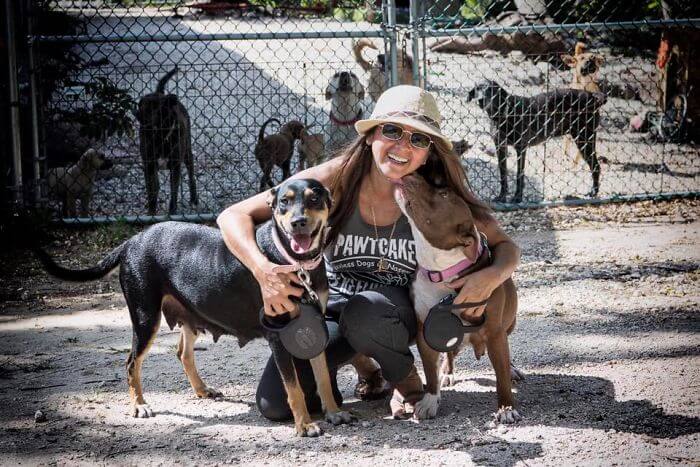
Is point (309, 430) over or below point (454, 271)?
below

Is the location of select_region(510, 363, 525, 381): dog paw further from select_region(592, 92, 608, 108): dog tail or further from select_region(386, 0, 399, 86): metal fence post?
select_region(592, 92, 608, 108): dog tail

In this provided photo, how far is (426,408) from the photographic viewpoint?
333 centimetres

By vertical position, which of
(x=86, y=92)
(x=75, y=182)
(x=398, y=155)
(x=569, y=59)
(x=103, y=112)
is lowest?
(x=75, y=182)

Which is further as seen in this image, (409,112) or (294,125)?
(294,125)

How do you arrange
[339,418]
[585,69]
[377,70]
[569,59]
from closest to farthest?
1. [339,418]
2. [377,70]
3. [585,69]
4. [569,59]

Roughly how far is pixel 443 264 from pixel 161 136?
14.0 ft

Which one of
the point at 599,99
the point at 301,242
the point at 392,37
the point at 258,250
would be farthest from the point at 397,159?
the point at 599,99

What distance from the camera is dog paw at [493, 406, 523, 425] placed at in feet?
10.6

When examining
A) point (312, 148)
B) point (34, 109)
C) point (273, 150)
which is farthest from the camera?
point (312, 148)

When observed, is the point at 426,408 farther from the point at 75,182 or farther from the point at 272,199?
the point at 75,182

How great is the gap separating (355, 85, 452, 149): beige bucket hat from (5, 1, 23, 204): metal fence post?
3.85 meters

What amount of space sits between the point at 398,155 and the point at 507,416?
3.62ft

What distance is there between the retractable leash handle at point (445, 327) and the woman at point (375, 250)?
56mm

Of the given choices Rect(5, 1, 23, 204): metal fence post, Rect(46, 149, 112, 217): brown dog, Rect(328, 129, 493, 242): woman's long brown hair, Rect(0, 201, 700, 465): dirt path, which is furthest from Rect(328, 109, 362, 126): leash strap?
Rect(328, 129, 493, 242): woman's long brown hair
